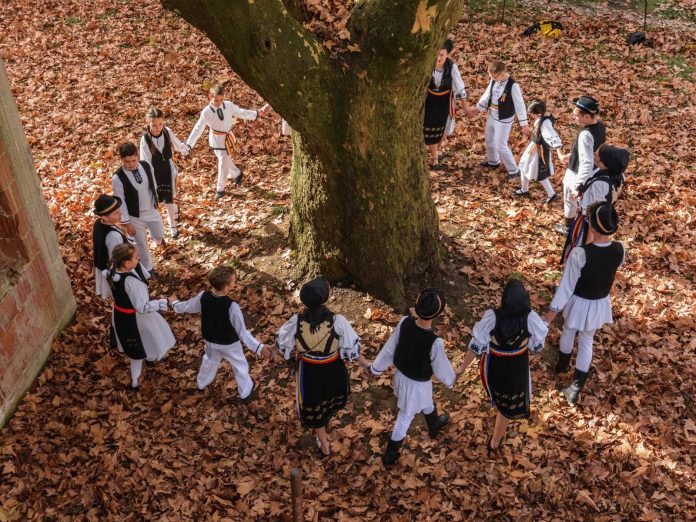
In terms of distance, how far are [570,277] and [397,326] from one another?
1.96m

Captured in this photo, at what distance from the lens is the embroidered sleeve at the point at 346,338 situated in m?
5.06

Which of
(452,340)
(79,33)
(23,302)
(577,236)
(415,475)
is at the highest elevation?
(79,33)

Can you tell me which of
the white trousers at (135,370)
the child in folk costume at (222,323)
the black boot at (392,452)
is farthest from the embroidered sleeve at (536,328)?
the white trousers at (135,370)

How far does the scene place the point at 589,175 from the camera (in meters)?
7.52

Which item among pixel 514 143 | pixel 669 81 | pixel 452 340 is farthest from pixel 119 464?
pixel 669 81

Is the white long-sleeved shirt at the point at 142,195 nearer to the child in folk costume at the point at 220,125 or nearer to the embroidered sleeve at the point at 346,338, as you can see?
the child in folk costume at the point at 220,125

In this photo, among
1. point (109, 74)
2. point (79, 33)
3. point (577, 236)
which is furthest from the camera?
point (79, 33)

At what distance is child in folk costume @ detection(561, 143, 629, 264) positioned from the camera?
652 centimetres

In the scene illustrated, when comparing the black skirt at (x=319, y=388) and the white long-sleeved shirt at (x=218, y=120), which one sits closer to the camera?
the black skirt at (x=319, y=388)

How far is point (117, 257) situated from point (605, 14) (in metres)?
15.8

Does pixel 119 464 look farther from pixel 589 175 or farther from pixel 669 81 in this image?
pixel 669 81

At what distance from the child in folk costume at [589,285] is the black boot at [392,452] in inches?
78.6

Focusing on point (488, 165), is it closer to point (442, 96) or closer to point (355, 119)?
point (442, 96)

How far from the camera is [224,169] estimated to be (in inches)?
367
